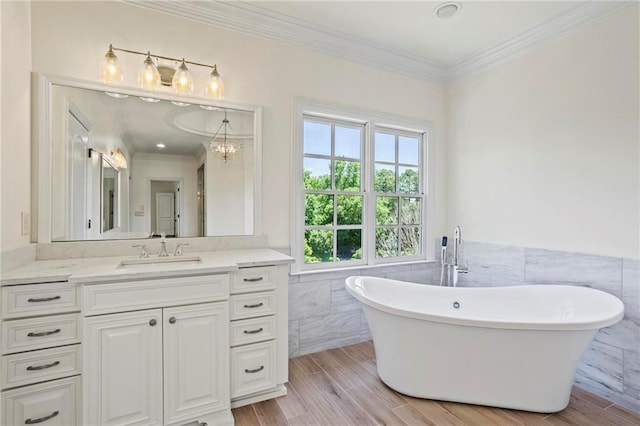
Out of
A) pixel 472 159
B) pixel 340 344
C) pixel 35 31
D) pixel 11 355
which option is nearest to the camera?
pixel 11 355

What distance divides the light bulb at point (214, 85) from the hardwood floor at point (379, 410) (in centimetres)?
215

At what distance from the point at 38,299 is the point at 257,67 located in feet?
6.71

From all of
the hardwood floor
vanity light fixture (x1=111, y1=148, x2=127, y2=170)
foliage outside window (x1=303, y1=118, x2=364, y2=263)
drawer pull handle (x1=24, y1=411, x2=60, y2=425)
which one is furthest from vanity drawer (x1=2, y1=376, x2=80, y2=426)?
foliage outside window (x1=303, y1=118, x2=364, y2=263)

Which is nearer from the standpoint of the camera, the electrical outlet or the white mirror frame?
the electrical outlet

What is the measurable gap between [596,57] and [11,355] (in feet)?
12.9

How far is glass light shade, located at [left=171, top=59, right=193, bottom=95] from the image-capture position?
6.95ft

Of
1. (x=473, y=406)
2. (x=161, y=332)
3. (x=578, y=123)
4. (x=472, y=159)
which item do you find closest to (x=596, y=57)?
(x=578, y=123)

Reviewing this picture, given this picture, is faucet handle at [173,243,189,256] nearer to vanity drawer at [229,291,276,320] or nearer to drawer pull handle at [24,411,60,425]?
vanity drawer at [229,291,276,320]

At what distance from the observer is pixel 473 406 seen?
6.34ft

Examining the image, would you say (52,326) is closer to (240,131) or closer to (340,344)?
(240,131)

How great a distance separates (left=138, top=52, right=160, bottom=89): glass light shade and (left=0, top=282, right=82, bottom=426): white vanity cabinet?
1.35 m

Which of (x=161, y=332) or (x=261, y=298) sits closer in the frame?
(x=161, y=332)

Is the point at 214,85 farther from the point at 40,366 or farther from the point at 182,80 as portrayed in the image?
the point at 40,366

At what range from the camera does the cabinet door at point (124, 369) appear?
1.47m
